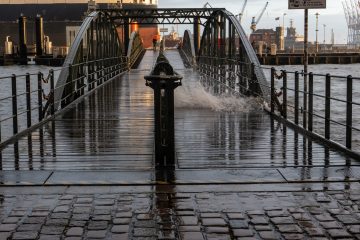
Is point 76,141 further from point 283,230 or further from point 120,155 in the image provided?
point 283,230

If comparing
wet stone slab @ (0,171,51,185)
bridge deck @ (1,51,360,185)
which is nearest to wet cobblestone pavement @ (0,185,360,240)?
wet stone slab @ (0,171,51,185)

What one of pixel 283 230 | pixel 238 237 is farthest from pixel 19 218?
pixel 283 230

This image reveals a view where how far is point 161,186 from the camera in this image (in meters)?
6.87

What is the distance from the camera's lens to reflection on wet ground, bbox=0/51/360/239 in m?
5.35

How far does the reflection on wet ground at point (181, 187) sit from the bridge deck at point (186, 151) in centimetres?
2

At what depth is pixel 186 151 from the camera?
9.24 meters

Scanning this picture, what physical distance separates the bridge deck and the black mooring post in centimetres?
22

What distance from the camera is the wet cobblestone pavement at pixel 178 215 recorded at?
5.18m

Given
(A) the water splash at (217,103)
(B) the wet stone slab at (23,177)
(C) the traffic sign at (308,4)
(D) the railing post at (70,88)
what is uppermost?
(C) the traffic sign at (308,4)

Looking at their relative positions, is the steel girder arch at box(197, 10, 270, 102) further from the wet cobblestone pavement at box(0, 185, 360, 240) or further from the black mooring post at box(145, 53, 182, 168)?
the wet cobblestone pavement at box(0, 185, 360, 240)

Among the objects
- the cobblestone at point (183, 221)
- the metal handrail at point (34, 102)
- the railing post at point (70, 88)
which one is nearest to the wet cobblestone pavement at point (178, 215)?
the cobblestone at point (183, 221)

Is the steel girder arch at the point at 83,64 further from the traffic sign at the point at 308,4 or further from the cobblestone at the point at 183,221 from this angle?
the cobblestone at the point at 183,221

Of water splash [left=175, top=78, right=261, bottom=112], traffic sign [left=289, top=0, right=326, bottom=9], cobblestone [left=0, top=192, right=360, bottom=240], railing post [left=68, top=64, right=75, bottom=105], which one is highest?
traffic sign [left=289, top=0, right=326, bottom=9]

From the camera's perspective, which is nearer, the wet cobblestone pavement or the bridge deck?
the wet cobblestone pavement
